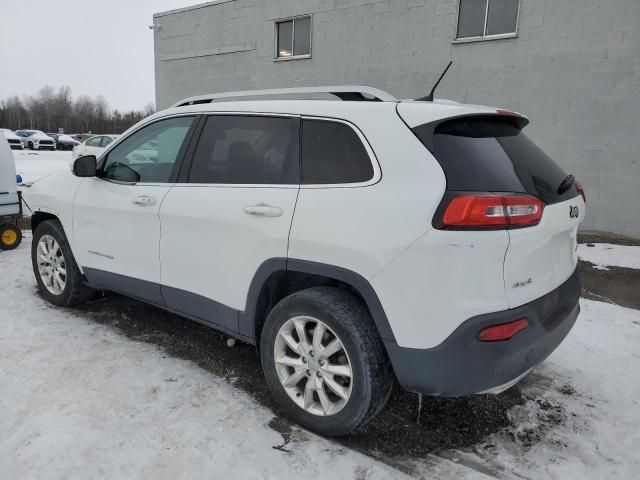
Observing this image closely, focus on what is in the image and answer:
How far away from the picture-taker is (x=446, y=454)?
2.42 m

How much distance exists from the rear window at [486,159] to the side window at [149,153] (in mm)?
1833

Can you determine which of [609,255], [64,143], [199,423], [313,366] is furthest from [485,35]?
[64,143]

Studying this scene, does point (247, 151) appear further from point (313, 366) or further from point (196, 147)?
point (313, 366)

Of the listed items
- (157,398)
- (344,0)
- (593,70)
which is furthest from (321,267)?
(344,0)

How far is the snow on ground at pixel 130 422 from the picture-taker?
225cm

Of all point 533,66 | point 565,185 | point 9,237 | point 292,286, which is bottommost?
point 9,237

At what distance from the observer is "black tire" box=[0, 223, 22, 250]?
6.10 meters

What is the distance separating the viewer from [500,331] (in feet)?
6.79

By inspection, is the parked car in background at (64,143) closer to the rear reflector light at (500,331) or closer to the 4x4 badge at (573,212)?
the 4x4 badge at (573,212)

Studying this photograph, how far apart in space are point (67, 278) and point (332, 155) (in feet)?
9.37

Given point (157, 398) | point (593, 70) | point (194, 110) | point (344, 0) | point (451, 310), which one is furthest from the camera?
point (344, 0)

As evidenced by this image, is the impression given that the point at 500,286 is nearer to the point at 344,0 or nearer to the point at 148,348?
the point at 148,348

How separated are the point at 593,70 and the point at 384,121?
7391 mm

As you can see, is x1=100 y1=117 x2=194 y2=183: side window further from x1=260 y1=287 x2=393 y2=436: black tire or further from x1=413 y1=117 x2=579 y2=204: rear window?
x1=413 y1=117 x2=579 y2=204: rear window
